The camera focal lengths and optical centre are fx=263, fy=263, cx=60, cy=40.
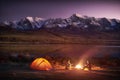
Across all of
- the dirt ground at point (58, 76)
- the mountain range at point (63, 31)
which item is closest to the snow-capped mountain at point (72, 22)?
the mountain range at point (63, 31)

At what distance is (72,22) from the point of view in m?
12.7

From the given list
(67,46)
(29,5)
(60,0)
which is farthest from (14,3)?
(67,46)

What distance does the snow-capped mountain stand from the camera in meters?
12.1

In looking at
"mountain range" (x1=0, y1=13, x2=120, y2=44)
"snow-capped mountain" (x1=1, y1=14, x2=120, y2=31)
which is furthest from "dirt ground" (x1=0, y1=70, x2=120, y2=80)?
"mountain range" (x1=0, y1=13, x2=120, y2=44)

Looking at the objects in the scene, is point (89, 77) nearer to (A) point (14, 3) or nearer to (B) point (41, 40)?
(A) point (14, 3)

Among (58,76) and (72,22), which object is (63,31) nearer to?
(72,22)

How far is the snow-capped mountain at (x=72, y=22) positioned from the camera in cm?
1212

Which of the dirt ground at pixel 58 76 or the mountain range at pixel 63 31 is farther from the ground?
the mountain range at pixel 63 31

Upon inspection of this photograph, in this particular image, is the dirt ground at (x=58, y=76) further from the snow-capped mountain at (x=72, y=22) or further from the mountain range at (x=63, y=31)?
the mountain range at (x=63, y=31)

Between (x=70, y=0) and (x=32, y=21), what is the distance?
1.94 meters

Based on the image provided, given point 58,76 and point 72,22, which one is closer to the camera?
point 58,76

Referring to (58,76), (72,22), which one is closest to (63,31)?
(72,22)

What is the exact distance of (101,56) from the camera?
40.6 ft

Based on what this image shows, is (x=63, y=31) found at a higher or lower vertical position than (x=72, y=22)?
lower
